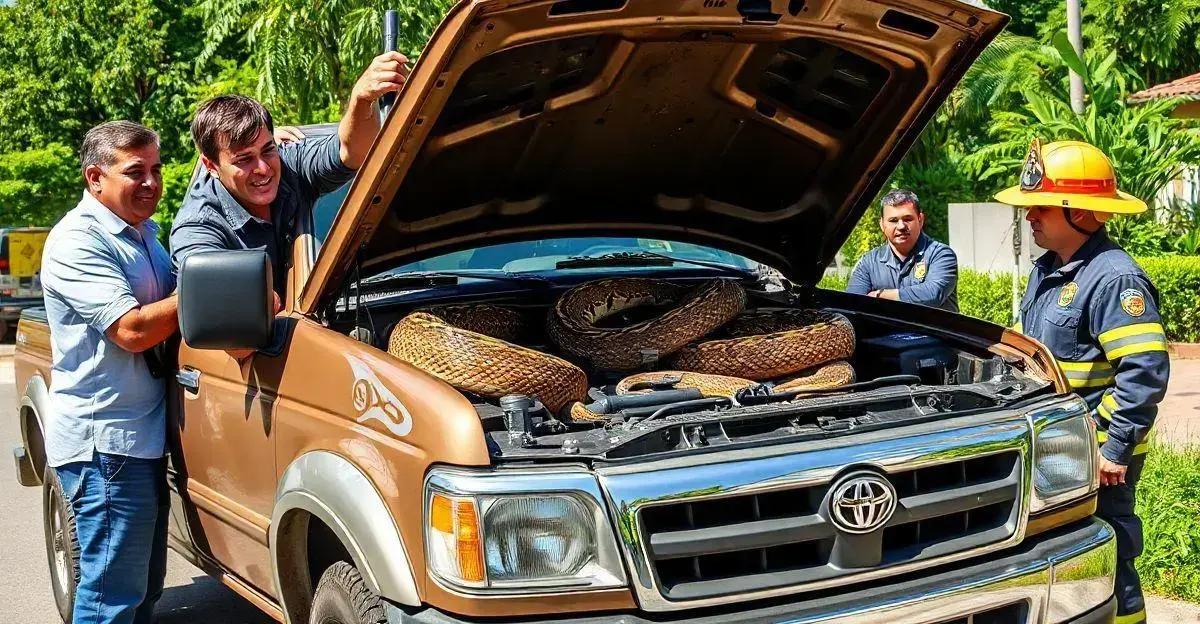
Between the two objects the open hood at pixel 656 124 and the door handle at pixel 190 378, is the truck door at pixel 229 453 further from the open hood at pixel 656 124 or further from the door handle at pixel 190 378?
the open hood at pixel 656 124

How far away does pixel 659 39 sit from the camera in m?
3.54

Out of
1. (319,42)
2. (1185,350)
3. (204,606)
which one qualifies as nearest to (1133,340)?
(204,606)

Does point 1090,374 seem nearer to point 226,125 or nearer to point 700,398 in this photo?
point 700,398

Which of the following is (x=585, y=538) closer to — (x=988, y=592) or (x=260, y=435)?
(x=988, y=592)

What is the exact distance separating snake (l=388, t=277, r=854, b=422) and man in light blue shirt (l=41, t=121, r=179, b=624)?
3.21 ft

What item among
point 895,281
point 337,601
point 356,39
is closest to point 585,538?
point 337,601

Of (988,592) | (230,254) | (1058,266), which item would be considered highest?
(230,254)

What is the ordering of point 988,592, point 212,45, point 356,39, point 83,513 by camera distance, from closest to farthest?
point 988,592 → point 83,513 → point 356,39 → point 212,45

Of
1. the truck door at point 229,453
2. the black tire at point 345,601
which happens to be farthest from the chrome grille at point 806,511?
the truck door at point 229,453

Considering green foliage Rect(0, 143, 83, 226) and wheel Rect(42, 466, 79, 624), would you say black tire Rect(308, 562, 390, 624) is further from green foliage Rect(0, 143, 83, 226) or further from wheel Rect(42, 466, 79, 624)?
green foliage Rect(0, 143, 83, 226)

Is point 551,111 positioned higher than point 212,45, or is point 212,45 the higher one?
point 212,45

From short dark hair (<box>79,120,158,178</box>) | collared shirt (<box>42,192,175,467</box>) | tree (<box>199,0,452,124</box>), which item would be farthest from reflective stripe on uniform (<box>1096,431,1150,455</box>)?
tree (<box>199,0,452,124</box>)

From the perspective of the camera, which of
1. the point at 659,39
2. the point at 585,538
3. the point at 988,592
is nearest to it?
the point at 585,538

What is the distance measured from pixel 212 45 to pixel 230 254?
16467 mm
